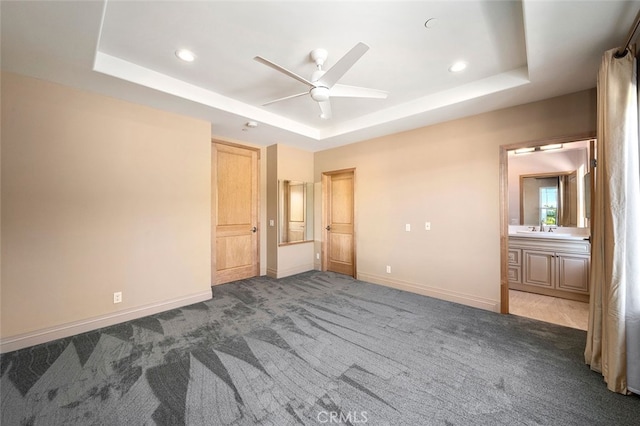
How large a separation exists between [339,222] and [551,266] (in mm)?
3606

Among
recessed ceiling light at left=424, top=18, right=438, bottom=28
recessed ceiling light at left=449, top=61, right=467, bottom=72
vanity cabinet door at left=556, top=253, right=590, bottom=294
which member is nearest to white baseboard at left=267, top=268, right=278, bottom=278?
recessed ceiling light at left=449, top=61, right=467, bottom=72

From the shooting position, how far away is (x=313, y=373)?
79.9 inches

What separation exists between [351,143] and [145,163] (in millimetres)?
3480

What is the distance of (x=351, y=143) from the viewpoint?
4.93 meters

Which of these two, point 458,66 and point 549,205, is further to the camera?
point 549,205

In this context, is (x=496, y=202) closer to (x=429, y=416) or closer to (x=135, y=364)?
(x=429, y=416)

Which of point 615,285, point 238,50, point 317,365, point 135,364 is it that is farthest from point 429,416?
point 238,50

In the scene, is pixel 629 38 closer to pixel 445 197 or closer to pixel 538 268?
pixel 445 197

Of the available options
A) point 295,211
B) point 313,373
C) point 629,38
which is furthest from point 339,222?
point 629,38

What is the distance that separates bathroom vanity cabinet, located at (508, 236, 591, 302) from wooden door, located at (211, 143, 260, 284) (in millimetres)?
4744

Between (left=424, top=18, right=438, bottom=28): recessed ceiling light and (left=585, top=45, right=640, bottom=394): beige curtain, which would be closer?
(left=585, top=45, right=640, bottom=394): beige curtain

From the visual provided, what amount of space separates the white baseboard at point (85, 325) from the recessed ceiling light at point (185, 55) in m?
2.98

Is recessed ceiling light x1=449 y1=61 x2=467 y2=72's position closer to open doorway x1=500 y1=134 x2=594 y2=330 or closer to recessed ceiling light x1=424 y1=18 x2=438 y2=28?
recessed ceiling light x1=424 y1=18 x2=438 y2=28

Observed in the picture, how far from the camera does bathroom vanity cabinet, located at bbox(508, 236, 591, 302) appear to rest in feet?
11.9
